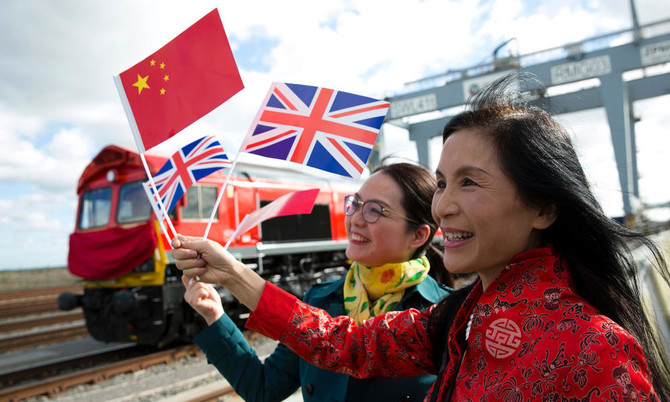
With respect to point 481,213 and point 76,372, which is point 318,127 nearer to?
point 481,213

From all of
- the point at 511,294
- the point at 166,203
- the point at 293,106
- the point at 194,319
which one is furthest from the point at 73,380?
the point at 511,294

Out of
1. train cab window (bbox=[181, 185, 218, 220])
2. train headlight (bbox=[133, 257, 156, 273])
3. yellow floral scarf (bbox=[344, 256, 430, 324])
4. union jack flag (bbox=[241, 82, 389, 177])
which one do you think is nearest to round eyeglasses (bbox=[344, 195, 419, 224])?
yellow floral scarf (bbox=[344, 256, 430, 324])

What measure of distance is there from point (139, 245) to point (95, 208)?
1507 mm

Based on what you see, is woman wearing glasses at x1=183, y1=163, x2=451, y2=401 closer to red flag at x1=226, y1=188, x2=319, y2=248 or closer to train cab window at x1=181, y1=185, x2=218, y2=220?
red flag at x1=226, y1=188, x2=319, y2=248

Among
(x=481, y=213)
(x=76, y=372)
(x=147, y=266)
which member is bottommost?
(x=76, y=372)

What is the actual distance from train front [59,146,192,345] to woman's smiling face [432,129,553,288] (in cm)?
667

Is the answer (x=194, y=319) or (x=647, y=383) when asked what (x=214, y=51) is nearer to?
(x=647, y=383)

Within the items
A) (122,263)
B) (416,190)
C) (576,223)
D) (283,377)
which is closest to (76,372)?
(122,263)

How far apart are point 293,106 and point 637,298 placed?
126 centimetres

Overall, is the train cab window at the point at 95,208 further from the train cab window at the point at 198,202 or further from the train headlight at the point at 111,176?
the train cab window at the point at 198,202

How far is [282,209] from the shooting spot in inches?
70.0

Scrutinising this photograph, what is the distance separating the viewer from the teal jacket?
5.41ft

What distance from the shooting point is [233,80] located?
159cm

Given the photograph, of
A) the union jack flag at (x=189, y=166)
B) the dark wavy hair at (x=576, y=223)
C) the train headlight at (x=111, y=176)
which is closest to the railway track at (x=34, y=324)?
the train headlight at (x=111, y=176)
